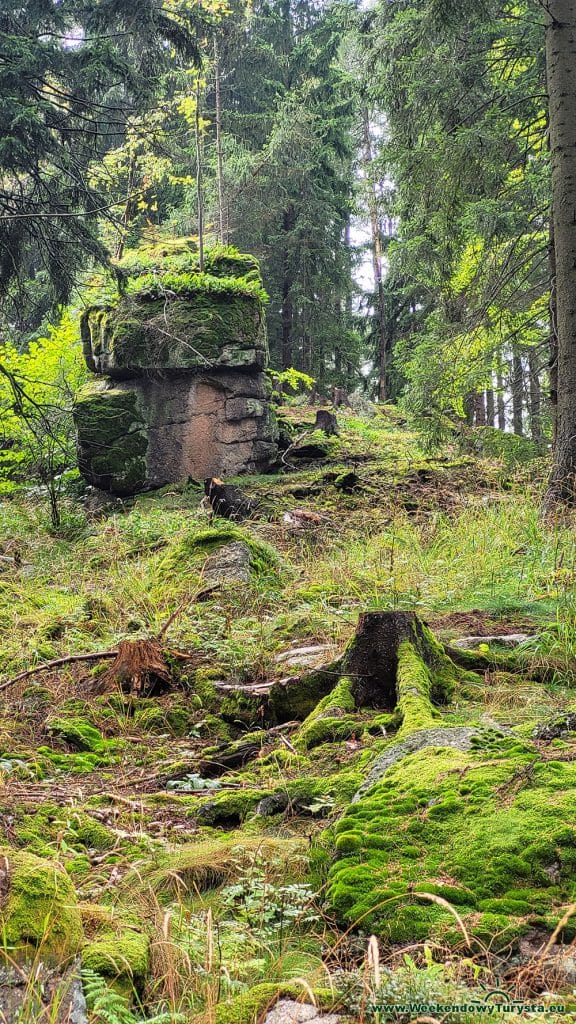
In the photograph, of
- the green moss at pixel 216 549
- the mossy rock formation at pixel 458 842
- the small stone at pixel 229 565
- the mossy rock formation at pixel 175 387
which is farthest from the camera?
the mossy rock formation at pixel 175 387

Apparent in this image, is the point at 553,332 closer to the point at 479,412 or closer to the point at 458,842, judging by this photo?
the point at 458,842

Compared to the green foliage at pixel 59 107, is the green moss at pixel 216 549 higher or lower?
lower

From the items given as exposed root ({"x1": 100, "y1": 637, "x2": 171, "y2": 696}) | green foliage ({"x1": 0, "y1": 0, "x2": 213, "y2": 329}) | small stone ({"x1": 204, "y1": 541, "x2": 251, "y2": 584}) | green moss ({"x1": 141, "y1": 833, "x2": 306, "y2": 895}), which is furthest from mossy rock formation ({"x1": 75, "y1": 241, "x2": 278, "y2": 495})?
green moss ({"x1": 141, "y1": 833, "x2": 306, "y2": 895})

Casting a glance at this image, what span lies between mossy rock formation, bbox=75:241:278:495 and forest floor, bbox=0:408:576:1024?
4671mm

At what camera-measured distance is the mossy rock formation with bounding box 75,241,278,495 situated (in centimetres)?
1220

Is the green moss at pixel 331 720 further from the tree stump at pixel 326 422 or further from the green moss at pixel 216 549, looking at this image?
the tree stump at pixel 326 422

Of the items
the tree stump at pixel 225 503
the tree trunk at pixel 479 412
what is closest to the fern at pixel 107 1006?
the tree stump at pixel 225 503

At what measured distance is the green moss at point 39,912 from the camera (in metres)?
1.50

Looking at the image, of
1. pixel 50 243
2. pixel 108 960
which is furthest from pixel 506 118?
pixel 108 960

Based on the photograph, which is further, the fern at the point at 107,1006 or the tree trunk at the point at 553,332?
the tree trunk at the point at 553,332

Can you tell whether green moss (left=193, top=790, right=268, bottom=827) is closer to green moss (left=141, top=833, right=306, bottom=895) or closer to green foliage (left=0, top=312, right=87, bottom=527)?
green moss (left=141, top=833, right=306, bottom=895)

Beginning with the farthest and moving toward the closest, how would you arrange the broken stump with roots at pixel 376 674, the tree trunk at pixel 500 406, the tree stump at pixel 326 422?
the tree stump at pixel 326 422 → the tree trunk at pixel 500 406 → the broken stump with roots at pixel 376 674

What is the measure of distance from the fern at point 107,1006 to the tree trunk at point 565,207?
6771 millimetres

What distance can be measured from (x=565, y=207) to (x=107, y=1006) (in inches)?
317
